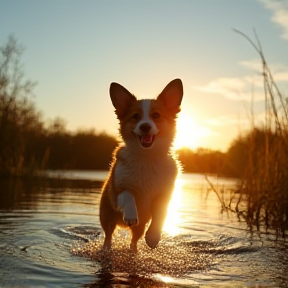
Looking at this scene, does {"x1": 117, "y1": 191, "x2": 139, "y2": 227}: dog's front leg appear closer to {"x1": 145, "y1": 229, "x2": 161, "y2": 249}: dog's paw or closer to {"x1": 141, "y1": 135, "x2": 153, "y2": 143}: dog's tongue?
{"x1": 145, "y1": 229, "x2": 161, "y2": 249}: dog's paw

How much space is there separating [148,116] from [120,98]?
0.61 metres

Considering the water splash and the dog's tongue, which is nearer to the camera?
the water splash

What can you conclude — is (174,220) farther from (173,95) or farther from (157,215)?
(173,95)

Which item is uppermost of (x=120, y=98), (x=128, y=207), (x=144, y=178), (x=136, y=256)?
(x=120, y=98)

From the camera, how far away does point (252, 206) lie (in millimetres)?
8914

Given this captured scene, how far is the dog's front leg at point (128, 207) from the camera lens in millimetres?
5059

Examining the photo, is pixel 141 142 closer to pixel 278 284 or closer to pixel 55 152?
pixel 278 284

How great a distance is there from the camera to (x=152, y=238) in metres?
5.32

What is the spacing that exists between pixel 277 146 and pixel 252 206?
4.31 feet

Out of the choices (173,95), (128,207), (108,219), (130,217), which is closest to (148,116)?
(173,95)

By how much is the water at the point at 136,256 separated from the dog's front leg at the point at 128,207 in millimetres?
441

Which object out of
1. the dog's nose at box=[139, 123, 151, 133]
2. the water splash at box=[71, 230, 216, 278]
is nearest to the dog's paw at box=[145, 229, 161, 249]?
the water splash at box=[71, 230, 216, 278]

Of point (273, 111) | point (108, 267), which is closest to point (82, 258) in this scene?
point (108, 267)

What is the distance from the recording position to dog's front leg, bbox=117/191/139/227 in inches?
199
